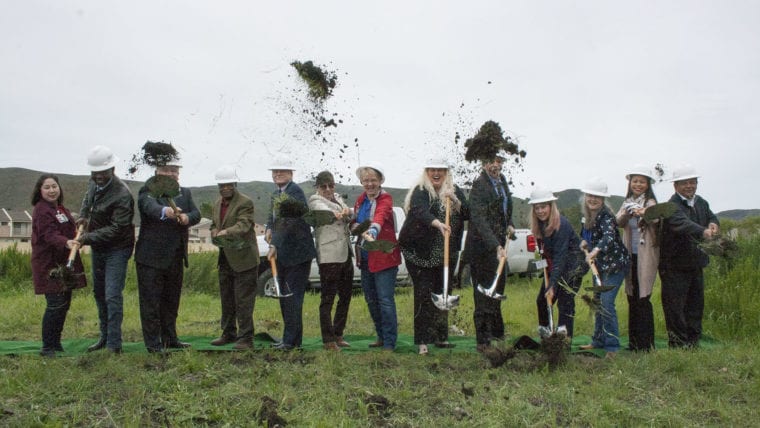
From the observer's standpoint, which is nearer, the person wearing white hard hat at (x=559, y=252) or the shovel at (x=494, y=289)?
the shovel at (x=494, y=289)

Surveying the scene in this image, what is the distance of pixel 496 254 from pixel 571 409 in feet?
6.80

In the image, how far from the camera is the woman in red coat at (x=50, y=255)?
6.09m

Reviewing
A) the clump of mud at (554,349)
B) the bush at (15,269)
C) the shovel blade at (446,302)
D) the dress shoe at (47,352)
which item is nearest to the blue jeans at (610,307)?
the clump of mud at (554,349)

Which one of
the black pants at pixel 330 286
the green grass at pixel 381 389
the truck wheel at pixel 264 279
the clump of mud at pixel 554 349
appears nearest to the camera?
the green grass at pixel 381 389

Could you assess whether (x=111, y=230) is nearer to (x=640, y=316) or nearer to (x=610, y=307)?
(x=610, y=307)

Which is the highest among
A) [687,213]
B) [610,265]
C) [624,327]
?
[687,213]

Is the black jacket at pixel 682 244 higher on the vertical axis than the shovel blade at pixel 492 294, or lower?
higher

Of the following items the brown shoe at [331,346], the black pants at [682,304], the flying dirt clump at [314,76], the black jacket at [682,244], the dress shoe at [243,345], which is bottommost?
the brown shoe at [331,346]

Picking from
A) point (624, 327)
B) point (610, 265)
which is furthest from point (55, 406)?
point (624, 327)

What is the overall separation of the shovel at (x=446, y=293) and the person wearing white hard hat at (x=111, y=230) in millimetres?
2849

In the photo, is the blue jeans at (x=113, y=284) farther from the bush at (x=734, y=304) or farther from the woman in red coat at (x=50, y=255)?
the bush at (x=734, y=304)

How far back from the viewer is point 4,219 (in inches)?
1486

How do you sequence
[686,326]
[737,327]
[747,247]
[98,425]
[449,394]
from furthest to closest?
[747,247] → [737,327] → [686,326] → [449,394] → [98,425]

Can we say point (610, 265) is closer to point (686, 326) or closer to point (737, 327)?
point (686, 326)
